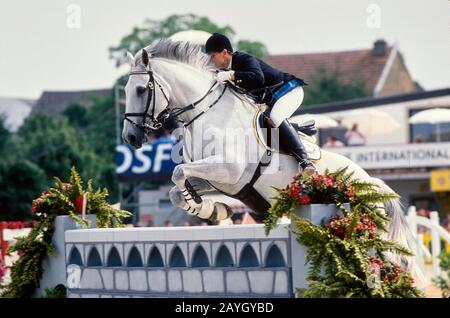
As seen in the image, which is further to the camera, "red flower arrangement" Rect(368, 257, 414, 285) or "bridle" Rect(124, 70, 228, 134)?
"bridle" Rect(124, 70, 228, 134)

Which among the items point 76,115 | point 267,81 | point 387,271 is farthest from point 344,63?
point 387,271

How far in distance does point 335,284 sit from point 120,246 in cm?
257

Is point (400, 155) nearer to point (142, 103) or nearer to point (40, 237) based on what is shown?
point (40, 237)

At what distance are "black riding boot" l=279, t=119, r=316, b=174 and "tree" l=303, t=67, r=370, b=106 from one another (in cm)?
3655

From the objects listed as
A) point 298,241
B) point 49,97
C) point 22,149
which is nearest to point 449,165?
point 22,149

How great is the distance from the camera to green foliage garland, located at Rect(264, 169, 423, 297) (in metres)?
7.05

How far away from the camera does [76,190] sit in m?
9.73

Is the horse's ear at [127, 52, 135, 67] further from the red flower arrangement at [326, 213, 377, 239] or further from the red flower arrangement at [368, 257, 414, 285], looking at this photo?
the red flower arrangement at [368, 257, 414, 285]

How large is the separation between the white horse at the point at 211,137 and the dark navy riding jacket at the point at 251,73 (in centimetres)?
17

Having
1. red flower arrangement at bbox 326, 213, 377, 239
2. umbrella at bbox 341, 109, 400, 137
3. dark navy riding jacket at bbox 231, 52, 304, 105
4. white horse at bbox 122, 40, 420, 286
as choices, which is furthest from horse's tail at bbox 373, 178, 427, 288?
umbrella at bbox 341, 109, 400, 137

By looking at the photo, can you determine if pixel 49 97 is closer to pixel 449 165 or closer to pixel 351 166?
pixel 449 165

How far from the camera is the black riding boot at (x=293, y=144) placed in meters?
9.07

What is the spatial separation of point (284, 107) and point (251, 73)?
43 cm
